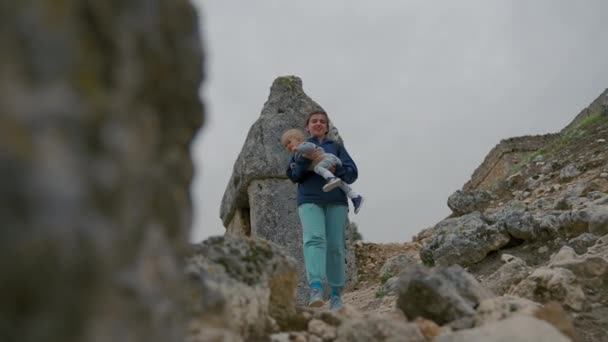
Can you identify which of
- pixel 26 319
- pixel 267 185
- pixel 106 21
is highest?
pixel 267 185

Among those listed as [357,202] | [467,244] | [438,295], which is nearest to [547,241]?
[467,244]

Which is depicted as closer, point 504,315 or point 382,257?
point 504,315

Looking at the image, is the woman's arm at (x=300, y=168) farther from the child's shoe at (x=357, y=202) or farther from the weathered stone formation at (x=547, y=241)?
the weathered stone formation at (x=547, y=241)

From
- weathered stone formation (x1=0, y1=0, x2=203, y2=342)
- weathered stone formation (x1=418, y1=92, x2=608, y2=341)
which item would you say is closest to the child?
weathered stone formation (x1=418, y1=92, x2=608, y2=341)

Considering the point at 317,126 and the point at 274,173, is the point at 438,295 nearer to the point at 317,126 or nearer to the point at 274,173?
the point at 317,126

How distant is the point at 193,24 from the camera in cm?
118

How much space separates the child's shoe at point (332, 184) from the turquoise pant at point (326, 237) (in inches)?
6.7

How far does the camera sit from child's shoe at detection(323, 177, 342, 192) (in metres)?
4.04

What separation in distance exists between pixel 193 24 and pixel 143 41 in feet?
0.68

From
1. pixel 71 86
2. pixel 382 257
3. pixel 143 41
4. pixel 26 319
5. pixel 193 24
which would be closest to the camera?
pixel 26 319

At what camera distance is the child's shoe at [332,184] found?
404 cm

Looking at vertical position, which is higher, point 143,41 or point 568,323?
point 143,41

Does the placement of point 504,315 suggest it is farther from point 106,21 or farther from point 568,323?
point 106,21

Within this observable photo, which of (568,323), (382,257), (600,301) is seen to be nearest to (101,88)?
(568,323)
